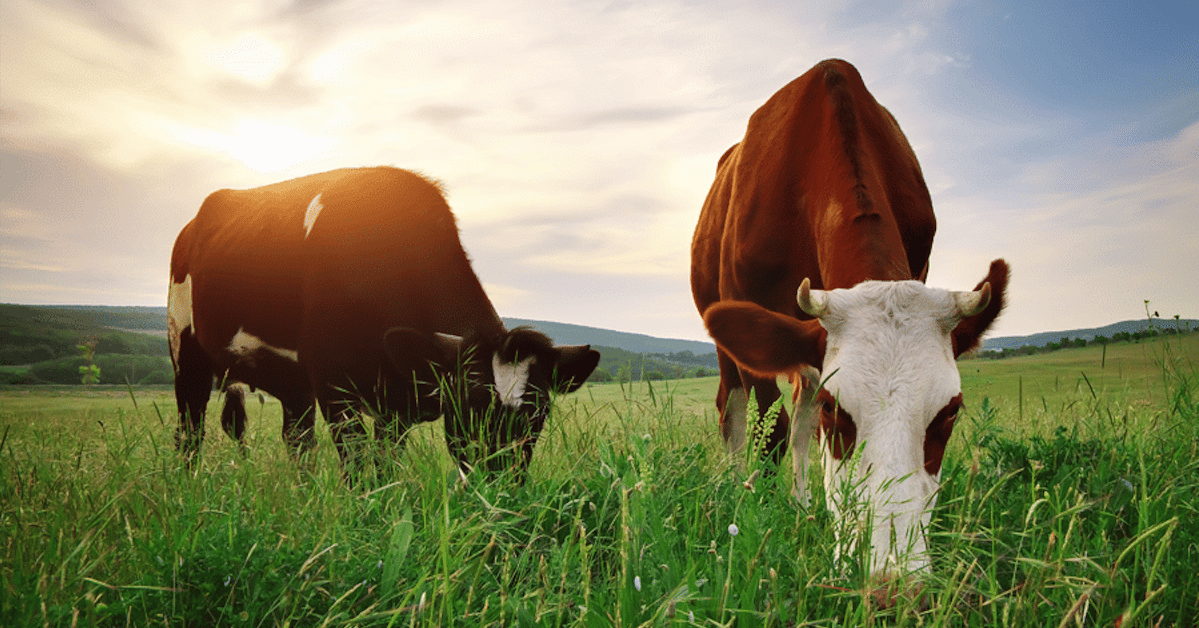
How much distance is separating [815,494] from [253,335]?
6.03 m

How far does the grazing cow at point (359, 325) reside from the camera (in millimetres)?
4309

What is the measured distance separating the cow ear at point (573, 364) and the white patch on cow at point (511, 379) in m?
0.34

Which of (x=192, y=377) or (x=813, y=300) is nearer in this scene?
(x=813, y=300)

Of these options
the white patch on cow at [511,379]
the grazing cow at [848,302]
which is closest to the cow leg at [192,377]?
the white patch on cow at [511,379]

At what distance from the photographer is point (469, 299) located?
5.18m

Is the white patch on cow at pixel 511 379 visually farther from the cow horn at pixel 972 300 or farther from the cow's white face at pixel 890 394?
the cow horn at pixel 972 300

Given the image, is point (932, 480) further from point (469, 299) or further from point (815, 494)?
point (469, 299)

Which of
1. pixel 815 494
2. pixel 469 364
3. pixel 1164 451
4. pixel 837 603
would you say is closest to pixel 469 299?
pixel 469 364

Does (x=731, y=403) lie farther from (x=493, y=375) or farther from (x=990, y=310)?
(x=990, y=310)

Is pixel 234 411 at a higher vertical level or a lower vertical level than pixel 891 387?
lower

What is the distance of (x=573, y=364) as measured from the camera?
4.72 metres

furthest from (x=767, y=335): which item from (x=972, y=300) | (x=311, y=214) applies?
(x=311, y=214)

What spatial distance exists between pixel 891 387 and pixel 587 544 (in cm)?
127

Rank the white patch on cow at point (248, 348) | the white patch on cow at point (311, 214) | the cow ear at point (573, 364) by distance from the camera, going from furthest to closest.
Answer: the white patch on cow at point (248, 348) < the white patch on cow at point (311, 214) < the cow ear at point (573, 364)
